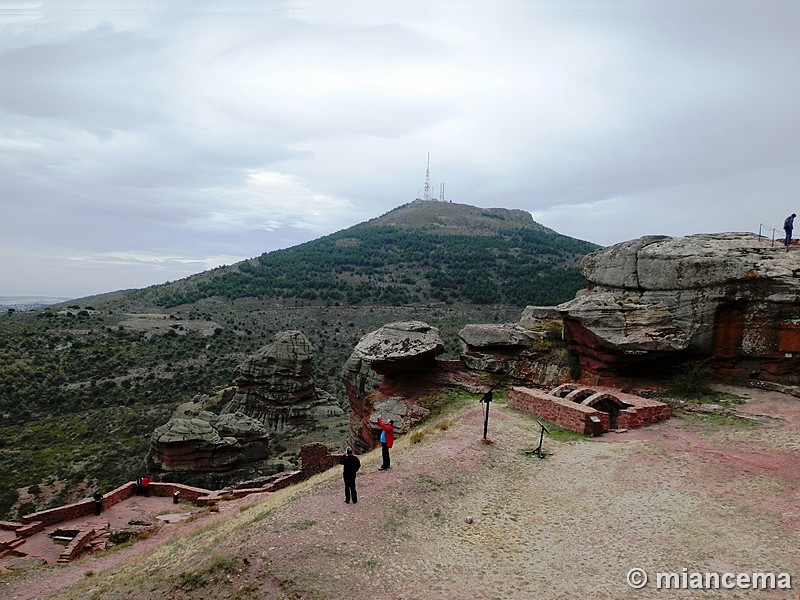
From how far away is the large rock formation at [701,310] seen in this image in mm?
15039

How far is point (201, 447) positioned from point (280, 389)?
13.9 metres

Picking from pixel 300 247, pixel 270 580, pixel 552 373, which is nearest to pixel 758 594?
pixel 270 580

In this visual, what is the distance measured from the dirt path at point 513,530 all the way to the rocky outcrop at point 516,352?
23.5ft

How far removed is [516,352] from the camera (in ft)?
65.9

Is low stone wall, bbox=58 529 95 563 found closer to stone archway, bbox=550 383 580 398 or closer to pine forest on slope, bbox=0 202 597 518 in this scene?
pine forest on slope, bbox=0 202 597 518

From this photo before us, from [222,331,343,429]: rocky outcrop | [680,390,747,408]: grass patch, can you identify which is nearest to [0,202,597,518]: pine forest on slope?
[222,331,343,429]: rocky outcrop

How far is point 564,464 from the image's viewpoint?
11.2 metres

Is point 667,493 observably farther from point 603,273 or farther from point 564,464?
point 603,273

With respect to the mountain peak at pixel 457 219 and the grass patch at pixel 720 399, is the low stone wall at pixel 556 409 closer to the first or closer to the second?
the grass patch at pixel 720 399

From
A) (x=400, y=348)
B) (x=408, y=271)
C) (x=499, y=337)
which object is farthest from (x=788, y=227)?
(x=408, y=271)

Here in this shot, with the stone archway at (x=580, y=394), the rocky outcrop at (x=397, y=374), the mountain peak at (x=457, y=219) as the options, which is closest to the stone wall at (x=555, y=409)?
the stone archway at (x=580, y=394)

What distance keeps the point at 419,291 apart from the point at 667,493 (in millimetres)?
80701

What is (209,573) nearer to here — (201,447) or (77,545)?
(77,545)

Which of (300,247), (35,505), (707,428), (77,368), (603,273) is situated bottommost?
(35,505)
